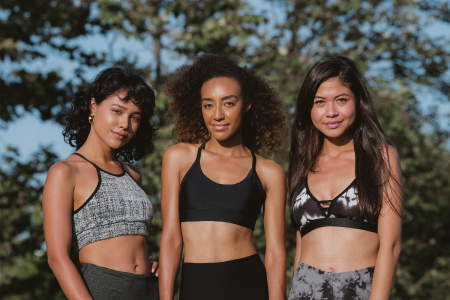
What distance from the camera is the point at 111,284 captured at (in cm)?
288

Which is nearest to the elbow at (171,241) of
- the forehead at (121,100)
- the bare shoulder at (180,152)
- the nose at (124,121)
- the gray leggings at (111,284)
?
the gray leggings at (111,284)

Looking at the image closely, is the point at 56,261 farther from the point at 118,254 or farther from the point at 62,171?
the point at 62,171

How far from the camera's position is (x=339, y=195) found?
306 cm

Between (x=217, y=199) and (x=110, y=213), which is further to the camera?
(x=217, y=199)

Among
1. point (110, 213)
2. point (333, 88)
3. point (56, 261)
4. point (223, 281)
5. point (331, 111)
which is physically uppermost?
point (333, 88)

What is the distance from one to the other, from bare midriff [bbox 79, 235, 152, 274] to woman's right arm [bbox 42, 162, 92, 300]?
173mm

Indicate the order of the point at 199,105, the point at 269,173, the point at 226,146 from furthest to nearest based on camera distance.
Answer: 1. the point at 199,105
2. the point at 226,146
3. the point at 269,173

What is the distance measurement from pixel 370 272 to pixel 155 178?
5.71 metres

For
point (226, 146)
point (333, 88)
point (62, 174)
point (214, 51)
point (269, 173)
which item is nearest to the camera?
point (62, 174)

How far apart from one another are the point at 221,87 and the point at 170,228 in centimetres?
103

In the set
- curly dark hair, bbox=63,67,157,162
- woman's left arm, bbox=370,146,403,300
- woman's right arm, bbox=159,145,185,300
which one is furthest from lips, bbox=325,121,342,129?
curly dark hair, bbox=63,67,157,162

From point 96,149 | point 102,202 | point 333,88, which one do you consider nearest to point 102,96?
point 96,149

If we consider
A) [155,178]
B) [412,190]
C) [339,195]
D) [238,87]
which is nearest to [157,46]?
[155,178]

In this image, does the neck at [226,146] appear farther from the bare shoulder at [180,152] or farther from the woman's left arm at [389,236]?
the woman's left arm at [389,236]
